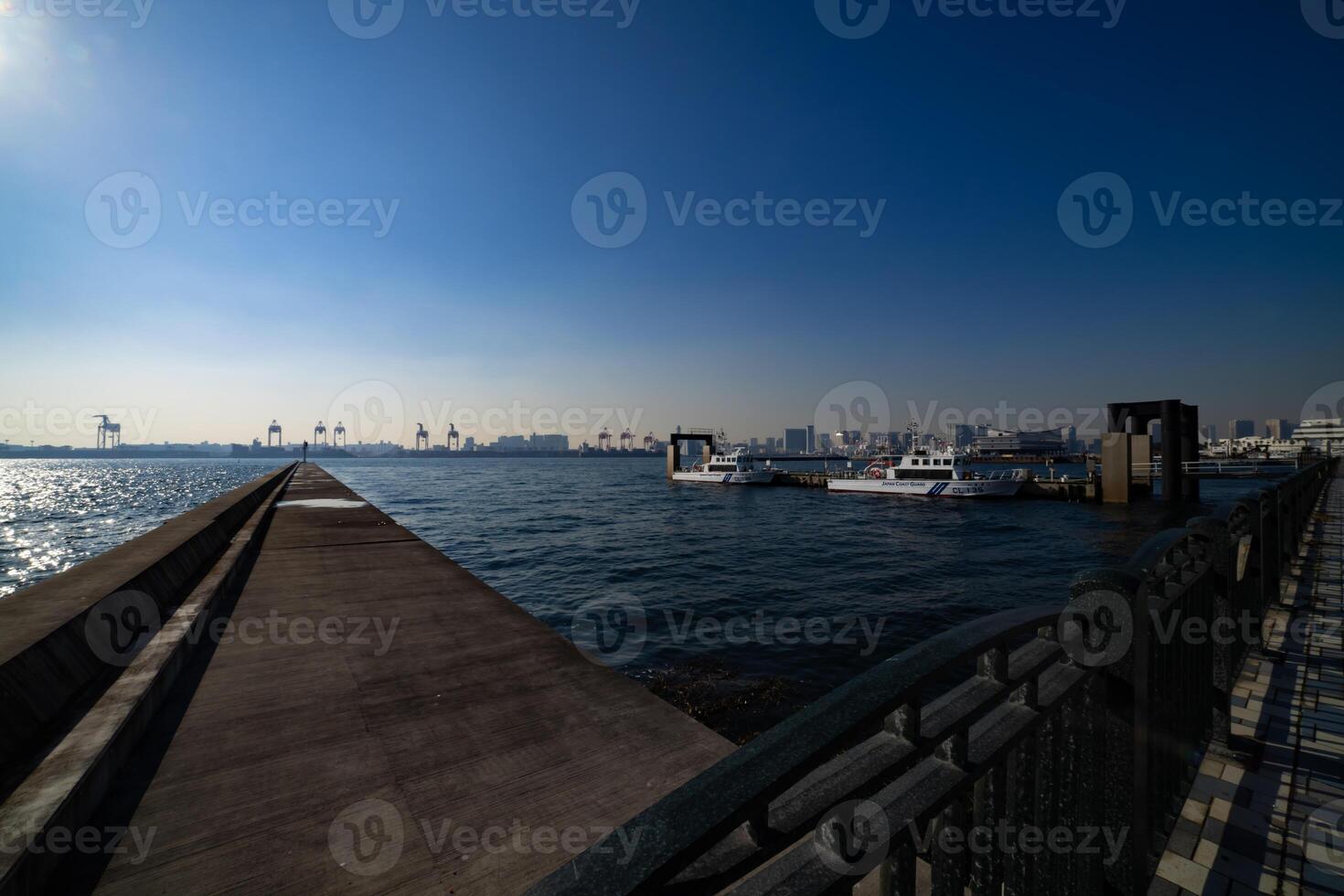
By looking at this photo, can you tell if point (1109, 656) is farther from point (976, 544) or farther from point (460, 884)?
point (976, 544)

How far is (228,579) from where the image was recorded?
7.48 metres

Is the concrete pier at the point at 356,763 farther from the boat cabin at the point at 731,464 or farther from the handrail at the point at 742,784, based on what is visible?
the boat cabin at the point at 731,464

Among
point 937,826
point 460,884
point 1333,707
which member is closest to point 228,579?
point 460,884

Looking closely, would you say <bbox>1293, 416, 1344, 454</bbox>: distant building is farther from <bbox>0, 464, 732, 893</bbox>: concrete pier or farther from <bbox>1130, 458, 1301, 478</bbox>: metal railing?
<bbox>0, 464, 732, 893</bbox>: concrete pier

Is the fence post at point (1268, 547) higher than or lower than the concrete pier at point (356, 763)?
higher

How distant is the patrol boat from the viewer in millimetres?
47688

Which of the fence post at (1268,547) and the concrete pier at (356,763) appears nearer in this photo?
the concrete pier at (356,763)

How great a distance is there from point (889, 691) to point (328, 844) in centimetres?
299

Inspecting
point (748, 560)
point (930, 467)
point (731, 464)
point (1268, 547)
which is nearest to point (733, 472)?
point (731, 464)

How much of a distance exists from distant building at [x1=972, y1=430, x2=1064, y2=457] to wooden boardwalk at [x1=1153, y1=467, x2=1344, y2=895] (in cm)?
15404

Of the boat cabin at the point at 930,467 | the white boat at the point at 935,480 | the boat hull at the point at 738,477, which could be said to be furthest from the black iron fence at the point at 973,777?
the boat hull at the point at 738,477

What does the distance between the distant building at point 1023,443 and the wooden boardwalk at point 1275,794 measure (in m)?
154

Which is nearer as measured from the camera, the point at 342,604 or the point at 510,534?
the point at 342,604

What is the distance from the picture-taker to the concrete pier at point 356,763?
2.55 metres
